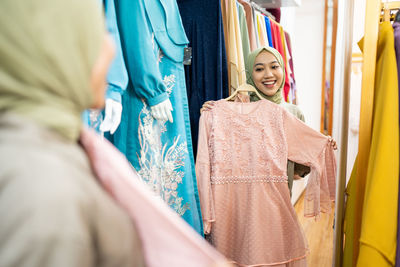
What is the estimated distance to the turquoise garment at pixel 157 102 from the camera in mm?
1211

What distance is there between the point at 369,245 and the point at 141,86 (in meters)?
0.87

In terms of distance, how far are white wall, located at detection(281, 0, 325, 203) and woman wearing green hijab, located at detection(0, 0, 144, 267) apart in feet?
9.84

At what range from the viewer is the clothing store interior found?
462 mm

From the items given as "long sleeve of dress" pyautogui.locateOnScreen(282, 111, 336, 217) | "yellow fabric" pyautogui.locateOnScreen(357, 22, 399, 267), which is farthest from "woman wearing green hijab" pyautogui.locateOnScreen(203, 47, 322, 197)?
"yellow fabric" pyautogui.locateOnScreen(357, 22, 399, 267)

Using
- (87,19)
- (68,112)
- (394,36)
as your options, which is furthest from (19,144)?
(394,36)

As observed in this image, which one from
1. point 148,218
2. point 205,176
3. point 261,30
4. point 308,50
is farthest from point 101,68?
point 308,50

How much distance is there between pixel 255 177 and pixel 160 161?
452 mm

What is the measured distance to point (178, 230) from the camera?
1.87 ft

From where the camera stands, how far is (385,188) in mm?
1065

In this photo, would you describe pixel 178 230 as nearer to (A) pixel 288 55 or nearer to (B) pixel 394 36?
(B) pixel 394 36

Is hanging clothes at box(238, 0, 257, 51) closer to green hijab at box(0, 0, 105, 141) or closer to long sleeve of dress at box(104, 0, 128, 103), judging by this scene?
long sleeve of dress at box(104, 0, 128, 103)

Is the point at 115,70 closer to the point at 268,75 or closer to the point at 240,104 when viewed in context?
the point at 240,104

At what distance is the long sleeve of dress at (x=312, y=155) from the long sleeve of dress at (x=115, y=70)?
810 millimetres

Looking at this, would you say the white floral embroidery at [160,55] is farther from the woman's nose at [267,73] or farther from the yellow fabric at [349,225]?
the yellow fabric at [349,225]
